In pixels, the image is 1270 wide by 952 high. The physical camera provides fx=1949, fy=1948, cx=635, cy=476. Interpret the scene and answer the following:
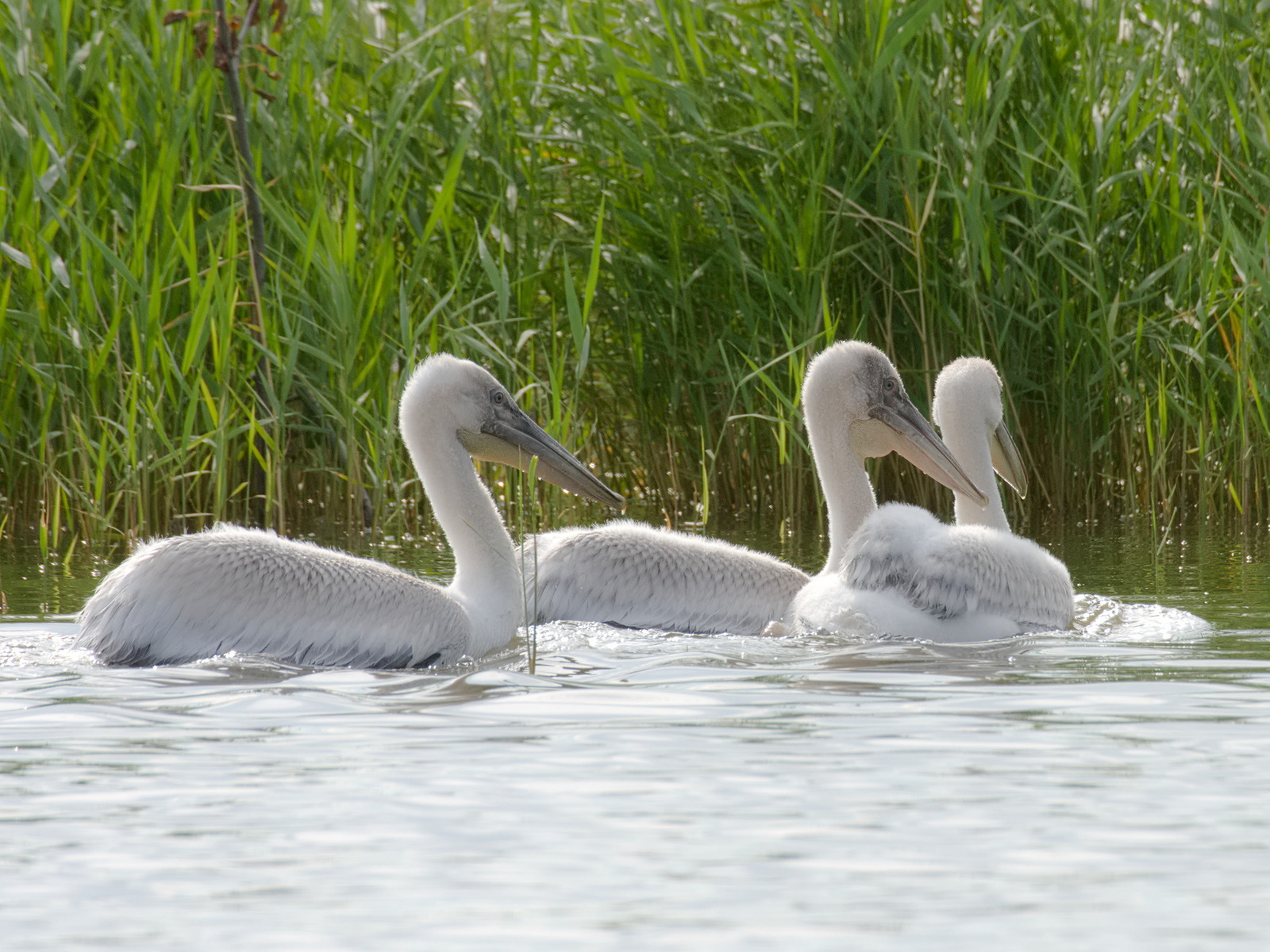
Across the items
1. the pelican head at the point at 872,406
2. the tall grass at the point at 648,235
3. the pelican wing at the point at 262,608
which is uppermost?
the tall grass at the point at 648,235

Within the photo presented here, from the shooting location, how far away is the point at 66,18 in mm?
7473

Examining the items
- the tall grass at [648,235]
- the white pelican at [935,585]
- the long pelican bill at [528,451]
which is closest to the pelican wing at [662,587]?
the long pelican bill at [528,451]

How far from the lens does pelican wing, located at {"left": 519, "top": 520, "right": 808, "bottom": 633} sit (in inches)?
235

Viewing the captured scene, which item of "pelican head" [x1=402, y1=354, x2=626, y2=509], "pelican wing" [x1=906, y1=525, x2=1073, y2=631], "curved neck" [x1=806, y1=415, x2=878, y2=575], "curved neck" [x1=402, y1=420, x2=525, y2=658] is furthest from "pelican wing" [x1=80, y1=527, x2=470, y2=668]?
"curved neck" [x1=806, y1=415, x2=878, y2=575]

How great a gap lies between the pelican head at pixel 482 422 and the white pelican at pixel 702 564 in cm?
20

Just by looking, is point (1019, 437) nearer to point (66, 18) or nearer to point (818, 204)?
point (818, 204)

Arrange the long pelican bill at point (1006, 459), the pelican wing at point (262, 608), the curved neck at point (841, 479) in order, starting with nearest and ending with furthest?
the pelican wing at point (262, 608) < the curved neck at point (841, 479) < the long pelican bill at point (1006, 459)

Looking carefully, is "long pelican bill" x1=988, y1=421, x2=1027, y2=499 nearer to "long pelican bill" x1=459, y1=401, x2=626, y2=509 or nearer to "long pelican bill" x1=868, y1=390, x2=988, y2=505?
"long pelican bill" x1=868, y1=390, x2=988, y2=505

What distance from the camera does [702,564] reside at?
6.01 metres

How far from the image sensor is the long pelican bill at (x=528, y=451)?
5.91m

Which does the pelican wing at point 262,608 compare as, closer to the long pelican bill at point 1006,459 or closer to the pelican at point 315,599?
the pelican at point 315,599

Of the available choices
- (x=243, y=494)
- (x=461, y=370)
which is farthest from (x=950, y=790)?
(x=243, y=494)

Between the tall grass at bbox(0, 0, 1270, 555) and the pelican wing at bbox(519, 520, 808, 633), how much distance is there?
1.26 meters

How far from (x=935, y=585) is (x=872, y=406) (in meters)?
1.24
